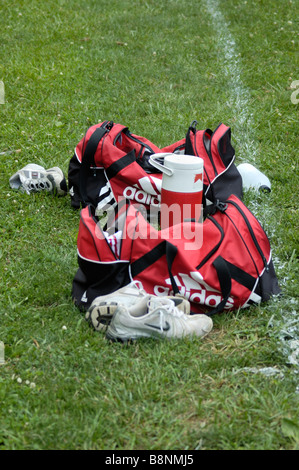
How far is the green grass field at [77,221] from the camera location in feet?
7.55

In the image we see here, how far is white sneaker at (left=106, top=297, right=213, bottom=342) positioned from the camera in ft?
8.89

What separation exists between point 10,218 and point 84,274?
1268mm

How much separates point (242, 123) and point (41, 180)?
2.17 meters

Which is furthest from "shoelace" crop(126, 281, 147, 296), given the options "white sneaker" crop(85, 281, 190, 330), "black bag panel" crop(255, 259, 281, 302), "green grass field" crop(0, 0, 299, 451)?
"black bag panel" crop(255, 259, 281, 302)

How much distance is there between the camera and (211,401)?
239 cm

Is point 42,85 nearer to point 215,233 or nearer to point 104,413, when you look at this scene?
point 215,233

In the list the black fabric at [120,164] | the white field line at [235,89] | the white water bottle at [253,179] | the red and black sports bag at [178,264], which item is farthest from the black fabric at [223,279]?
the white field line at [235,89]

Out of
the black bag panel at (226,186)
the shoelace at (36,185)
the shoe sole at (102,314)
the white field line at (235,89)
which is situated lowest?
the white field line at (235,89)

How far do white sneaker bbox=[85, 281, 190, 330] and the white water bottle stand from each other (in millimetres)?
1690

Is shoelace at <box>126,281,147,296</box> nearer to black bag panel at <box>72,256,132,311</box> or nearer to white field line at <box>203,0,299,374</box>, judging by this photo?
black bag panel at <box>72,256,132,311</box>

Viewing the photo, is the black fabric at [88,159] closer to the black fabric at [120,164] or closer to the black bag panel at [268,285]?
the black fabric at [120,164]

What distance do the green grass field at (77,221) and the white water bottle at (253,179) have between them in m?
0.08

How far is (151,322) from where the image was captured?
2.72 metres

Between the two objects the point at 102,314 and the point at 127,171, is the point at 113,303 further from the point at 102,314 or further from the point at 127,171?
the point at 127,171
